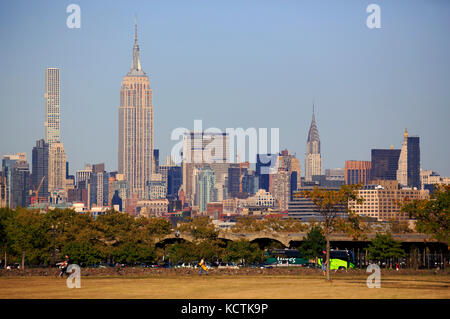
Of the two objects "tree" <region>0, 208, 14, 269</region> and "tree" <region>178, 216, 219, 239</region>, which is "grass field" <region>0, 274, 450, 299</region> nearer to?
"tree" <region>0, 208, 14, 269</region>

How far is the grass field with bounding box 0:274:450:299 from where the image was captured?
50.7 meters

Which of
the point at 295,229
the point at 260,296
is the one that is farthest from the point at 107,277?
the point at 295,229

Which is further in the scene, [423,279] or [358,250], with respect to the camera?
[358,250]

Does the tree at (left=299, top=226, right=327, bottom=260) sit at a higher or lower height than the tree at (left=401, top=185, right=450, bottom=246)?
lower

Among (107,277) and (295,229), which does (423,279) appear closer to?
(107,277)

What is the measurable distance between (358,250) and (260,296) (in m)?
64.4

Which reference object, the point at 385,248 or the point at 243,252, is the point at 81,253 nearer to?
the point at 243,252

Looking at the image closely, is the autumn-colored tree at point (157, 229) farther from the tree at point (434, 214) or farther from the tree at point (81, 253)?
the tree at point (434, 214)

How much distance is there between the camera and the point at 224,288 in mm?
55938

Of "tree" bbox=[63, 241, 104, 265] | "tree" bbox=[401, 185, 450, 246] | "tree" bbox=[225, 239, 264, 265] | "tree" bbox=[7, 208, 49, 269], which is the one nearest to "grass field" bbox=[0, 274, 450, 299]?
"tree" bbox=[401, 185, 450, 246]

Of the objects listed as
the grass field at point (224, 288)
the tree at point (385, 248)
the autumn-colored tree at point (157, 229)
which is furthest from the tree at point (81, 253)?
the tree at point (385, 248)

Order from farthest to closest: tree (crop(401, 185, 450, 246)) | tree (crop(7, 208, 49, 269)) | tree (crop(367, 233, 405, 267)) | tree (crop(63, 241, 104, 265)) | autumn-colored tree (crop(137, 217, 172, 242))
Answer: autumn-colored tree (crop(137, 217, 172, 242))
tree (crop(367, 233, 405, 267))
tree (crop(63, 241, 104, 265))
tree (crop(7, 208, 49, 269))
tree (crop(401, 185, 450, 246))

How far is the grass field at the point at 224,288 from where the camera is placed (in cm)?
5069

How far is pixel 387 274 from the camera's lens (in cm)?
7262
